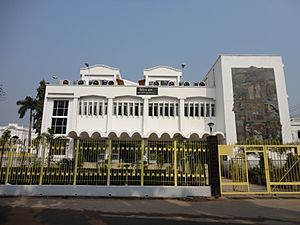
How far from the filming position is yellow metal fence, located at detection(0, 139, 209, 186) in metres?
9.66

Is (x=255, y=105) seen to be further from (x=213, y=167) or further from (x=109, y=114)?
(x=213, y=167)

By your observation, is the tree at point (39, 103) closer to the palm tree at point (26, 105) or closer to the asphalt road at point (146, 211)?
the palm tree at point (26, 105)

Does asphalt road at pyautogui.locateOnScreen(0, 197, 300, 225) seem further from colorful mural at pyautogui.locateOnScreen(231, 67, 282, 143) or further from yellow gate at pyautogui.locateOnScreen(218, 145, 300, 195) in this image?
colorful mural at pyautogui.locateOnScreen(231, 67, 282, 143)

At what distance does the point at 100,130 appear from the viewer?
2498 centimetres

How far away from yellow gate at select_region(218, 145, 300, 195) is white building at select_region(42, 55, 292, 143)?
503 inches

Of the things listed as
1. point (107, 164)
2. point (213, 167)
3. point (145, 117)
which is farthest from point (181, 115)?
point (107, 164)

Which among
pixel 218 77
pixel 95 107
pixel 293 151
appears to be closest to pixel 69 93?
pixel 95 107

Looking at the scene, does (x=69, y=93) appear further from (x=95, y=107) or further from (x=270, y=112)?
(x=270, y=112)

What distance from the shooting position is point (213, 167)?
31.1 feet

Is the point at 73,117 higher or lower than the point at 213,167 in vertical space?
higher

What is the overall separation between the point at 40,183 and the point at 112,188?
9.67ft

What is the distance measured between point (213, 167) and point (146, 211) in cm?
368

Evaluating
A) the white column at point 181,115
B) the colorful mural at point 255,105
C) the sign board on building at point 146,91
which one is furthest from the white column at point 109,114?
the colorful mural at point 255,105

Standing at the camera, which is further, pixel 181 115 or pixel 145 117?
pixel 181 115
